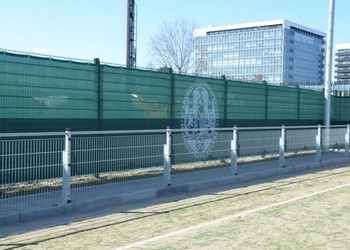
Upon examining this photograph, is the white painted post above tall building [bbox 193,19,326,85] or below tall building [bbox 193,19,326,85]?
below

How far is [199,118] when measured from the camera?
15.5 m

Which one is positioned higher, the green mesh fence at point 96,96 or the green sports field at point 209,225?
the green mesh fence at point 96,96

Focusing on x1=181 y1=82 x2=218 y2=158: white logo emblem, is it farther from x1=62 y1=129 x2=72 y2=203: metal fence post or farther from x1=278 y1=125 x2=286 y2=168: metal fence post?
x1=62 y1=129 x2=72 y2=203: metal fence post

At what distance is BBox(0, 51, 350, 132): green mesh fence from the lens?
994 centimetres

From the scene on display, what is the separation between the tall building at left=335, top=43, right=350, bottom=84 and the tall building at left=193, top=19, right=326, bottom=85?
74.0ft

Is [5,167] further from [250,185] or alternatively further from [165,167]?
[250,185]

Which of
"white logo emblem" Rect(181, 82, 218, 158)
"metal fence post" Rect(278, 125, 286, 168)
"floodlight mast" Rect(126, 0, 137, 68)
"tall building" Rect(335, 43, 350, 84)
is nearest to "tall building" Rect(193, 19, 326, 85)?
"tall building" Rect(335, 43, 350, 84)

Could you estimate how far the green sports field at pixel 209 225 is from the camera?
20.9 ft

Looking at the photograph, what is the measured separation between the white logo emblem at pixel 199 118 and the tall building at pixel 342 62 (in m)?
162

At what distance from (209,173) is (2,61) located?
238 inches

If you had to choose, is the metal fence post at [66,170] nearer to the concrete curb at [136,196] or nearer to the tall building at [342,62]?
the concrete curb at [136,196]

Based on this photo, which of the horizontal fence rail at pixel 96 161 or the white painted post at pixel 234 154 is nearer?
the horizontal fence rail at pixel 96 161

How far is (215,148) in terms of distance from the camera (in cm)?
1377

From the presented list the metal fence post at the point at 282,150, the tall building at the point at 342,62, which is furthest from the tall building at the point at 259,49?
the metal fence post at the point at 282,150
